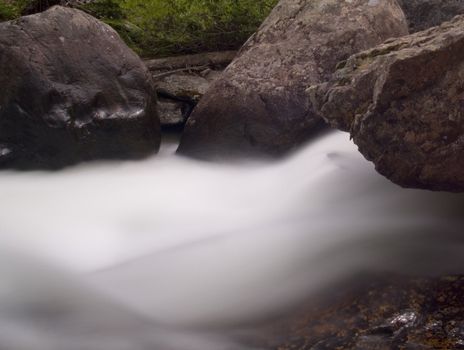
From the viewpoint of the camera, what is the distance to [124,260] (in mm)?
4039

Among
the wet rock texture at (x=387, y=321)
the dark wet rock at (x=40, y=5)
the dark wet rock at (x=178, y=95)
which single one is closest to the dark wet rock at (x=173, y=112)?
the dark wet rock at (x=178, y=95)

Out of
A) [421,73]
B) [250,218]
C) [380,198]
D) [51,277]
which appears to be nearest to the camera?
[421,73]

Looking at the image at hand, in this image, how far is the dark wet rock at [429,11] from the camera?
7.81 m

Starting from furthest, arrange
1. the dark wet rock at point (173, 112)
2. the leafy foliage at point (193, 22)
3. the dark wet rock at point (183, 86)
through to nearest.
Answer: the leafy foliage at point (193, 22) → the dark wet rock at point (183, 86) → the dark wet rock at point (173, 112)

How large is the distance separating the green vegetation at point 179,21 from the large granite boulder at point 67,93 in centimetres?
184

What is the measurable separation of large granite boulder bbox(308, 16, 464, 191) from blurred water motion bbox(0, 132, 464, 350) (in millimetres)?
398

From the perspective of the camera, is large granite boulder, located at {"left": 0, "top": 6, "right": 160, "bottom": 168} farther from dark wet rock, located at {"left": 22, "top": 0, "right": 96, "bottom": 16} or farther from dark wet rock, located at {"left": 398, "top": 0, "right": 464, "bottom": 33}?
dark wet rock, located at {"left": 398, "top": 0, "right": 464, "bottom": 33}

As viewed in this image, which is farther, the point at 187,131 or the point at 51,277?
the point at 187,131

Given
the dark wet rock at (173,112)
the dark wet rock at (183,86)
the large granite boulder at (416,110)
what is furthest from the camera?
the dark wet rock at (183,86)

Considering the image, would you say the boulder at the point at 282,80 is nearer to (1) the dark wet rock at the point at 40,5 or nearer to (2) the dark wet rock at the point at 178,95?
(2) the dark wet rock at the point at 178,95

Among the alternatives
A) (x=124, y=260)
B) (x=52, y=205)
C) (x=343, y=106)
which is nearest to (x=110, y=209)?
(x=52, y=205)

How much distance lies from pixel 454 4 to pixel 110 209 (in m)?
5.43

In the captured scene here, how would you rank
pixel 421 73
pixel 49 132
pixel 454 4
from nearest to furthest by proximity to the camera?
pixel 421 73, pixel 49 132, pixel 454 4

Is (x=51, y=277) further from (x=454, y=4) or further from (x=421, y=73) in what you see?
(x=454, y=4)
